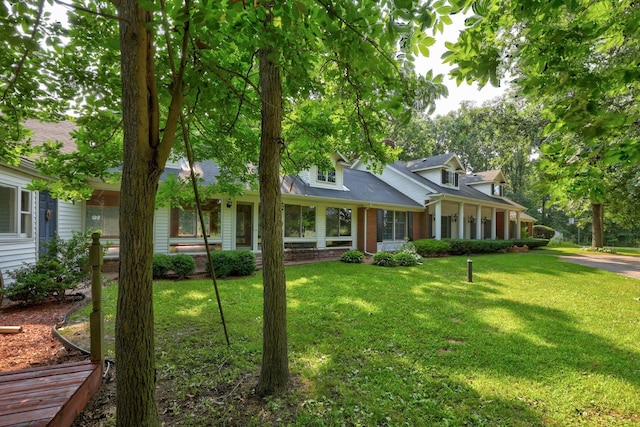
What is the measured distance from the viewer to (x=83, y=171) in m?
4.84

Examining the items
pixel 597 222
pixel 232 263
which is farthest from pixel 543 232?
pixel 232 263

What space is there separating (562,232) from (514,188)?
8457 mm

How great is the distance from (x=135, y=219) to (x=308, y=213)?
12799 millimetres

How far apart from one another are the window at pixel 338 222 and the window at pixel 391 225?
1976 mm

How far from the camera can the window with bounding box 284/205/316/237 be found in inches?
555

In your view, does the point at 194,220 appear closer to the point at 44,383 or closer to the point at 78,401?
the point at 44,383

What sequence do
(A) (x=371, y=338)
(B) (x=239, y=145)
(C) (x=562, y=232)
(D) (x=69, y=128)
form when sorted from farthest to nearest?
(C) (x=562, y=232), (D) (x=69, y=128), (B) (x=239, y=145), (A) (x=371, y=338)

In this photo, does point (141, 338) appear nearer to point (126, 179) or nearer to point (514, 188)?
point (126, 179)

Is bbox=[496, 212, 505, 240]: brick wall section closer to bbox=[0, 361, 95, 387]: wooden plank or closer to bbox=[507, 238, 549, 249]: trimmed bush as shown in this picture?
bbox=[507, 238, 549, 249]: trimmed bush

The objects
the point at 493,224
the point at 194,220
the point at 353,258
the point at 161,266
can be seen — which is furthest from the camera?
the point at 493,224

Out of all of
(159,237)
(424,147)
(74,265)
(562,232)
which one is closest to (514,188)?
(562,232)

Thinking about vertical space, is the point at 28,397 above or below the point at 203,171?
below

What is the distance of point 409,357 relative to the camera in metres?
4.11

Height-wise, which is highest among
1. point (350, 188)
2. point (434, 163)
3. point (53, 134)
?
point (434, 163)
